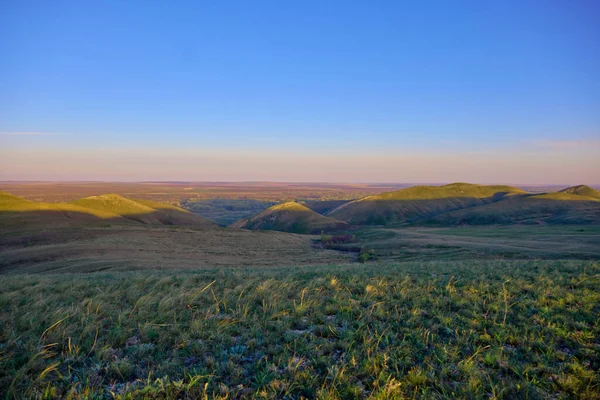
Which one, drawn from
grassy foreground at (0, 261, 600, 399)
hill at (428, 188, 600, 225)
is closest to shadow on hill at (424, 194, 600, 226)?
hill at (428, 188, 600, 225)

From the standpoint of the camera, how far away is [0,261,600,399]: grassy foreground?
454 centimetres

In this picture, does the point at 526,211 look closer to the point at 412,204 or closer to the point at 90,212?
the point at 412,204

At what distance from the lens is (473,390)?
4.55 m

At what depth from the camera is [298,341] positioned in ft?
18.9

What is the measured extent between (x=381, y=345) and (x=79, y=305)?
6.43m

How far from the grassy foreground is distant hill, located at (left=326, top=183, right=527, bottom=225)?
337 ft

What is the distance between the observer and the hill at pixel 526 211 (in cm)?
8794

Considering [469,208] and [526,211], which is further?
[469,208]

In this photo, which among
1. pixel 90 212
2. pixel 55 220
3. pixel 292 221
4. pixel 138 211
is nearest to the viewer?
pixel 55 220

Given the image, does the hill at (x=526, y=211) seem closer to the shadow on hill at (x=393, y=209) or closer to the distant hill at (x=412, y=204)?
the shadow on hill at (x=393, y=209)

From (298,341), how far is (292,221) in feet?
299

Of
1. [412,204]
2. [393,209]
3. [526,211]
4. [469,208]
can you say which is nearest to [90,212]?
[393,209]

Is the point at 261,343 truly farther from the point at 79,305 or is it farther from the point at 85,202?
the point at 85,202

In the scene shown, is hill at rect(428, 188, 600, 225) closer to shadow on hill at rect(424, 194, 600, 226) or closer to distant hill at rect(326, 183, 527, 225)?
shadow on hill at rect(424, 194, 600, 226)
